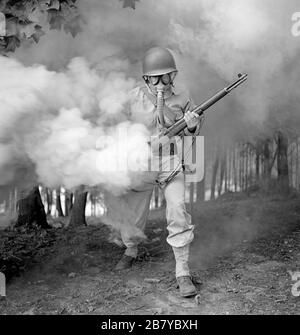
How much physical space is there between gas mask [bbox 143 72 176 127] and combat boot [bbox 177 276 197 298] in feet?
4.94

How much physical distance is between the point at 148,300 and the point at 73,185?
1.29m

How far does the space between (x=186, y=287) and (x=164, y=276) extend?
589 mm

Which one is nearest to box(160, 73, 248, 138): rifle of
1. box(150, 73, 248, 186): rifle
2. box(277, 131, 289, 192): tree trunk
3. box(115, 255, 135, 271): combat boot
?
box(150, 73, 248, 186): rifle

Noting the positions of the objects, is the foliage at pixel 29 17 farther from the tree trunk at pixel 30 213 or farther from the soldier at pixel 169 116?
the tree trunk at pixel 30 213

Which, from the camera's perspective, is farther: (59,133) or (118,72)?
(118,72)

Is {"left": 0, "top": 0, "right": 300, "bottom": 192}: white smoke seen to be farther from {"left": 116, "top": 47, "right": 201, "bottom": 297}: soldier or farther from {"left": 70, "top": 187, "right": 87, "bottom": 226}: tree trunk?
{"left": 70, "top": 187, "right": 87, "bottom": 226}: tree trunk

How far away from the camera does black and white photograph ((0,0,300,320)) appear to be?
3.91m

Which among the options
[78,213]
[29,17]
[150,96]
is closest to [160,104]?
[150,96]

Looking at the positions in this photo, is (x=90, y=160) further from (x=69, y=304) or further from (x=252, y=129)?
(x=252, y=129)

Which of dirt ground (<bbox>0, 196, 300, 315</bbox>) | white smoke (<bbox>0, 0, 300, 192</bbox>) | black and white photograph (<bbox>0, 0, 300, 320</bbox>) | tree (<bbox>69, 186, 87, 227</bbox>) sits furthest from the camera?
tree (<bbox>69, 186, 87, 227</bbox>)

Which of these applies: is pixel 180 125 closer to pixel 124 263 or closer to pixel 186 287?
pixel 186 287

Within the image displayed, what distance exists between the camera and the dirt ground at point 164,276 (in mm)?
3781

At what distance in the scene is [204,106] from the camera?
410cm
